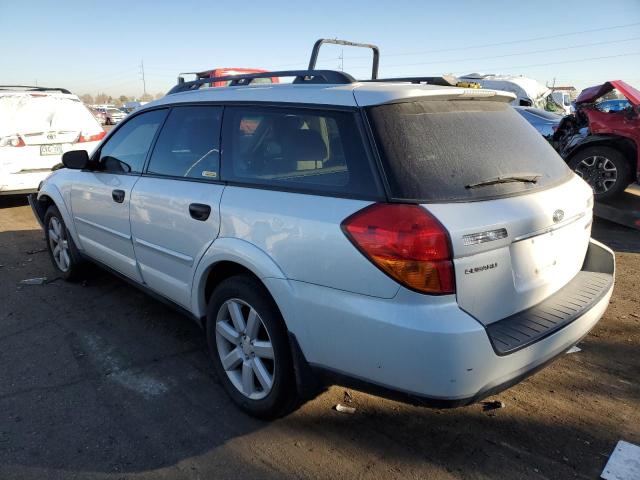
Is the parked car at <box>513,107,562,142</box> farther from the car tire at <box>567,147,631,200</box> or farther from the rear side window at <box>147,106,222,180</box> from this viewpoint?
the rear side window at <box>147,106,222,180</box>

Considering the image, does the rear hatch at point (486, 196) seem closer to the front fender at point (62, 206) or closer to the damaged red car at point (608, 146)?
the front fender at point (62, 206)

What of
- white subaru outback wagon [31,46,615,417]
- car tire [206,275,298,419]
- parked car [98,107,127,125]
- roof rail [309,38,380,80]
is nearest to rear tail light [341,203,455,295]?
white subaru outback wagon [31,46,615,417]

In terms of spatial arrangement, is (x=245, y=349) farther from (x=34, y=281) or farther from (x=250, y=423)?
(x=34, y=281)

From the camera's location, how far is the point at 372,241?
198 centimetres

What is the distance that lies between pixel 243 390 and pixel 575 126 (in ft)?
24.3

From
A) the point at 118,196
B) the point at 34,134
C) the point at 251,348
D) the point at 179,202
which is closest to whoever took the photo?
the point at 251,348

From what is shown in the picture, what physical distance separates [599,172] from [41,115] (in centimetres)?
855

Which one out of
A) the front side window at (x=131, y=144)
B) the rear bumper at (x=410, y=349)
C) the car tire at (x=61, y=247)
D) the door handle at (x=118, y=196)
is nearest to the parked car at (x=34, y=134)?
the car tire at (x=61, y=247)

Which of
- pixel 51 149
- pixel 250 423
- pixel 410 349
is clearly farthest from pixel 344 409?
pixel 51 149

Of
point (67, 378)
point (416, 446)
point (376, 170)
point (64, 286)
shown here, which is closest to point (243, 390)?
point (416, 446)

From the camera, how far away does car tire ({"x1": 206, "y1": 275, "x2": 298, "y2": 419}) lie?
2.44m

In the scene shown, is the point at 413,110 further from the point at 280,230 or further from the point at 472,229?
the point at 280,230

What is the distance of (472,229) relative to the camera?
1947 millimetres

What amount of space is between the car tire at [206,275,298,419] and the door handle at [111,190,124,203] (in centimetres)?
127
